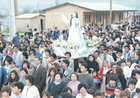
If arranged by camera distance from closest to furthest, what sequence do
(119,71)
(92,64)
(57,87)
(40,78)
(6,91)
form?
(6,91) → (57,87) → (119,71) → (40,78) → (92,64)

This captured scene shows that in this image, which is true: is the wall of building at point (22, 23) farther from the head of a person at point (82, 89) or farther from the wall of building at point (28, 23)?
the head of a person at point (82, 89)

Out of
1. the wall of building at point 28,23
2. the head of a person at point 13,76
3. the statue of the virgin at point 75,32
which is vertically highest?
the wall of building at point 28,23


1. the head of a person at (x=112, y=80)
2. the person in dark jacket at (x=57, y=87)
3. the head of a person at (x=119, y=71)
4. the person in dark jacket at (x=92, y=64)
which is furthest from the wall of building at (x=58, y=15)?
the head of a person at (x=112, y=80)

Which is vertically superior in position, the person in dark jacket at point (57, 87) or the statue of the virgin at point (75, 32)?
the statue of the virgin at point (75, 32)

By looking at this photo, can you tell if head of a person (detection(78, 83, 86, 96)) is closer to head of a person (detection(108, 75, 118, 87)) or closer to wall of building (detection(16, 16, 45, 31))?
head of a person (detection(108, 75, 118, 87))

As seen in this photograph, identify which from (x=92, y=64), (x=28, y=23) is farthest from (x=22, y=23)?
(x=92, y=64)

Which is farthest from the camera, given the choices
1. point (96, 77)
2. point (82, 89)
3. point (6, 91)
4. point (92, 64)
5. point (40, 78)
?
point (92, 64)

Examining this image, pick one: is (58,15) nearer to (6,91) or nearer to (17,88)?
(17,88)

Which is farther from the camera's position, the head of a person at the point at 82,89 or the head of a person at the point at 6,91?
the head of a person at the point at 82,89

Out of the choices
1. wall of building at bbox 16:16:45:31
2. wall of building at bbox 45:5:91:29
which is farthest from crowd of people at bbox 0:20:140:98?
wall of building at bbox 16:16:45:31

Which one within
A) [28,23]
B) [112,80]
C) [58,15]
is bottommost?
[112,80]

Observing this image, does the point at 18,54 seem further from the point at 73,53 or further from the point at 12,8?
the point at 12,8

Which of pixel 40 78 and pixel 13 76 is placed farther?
pixel 40 78

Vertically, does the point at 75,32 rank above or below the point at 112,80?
above
